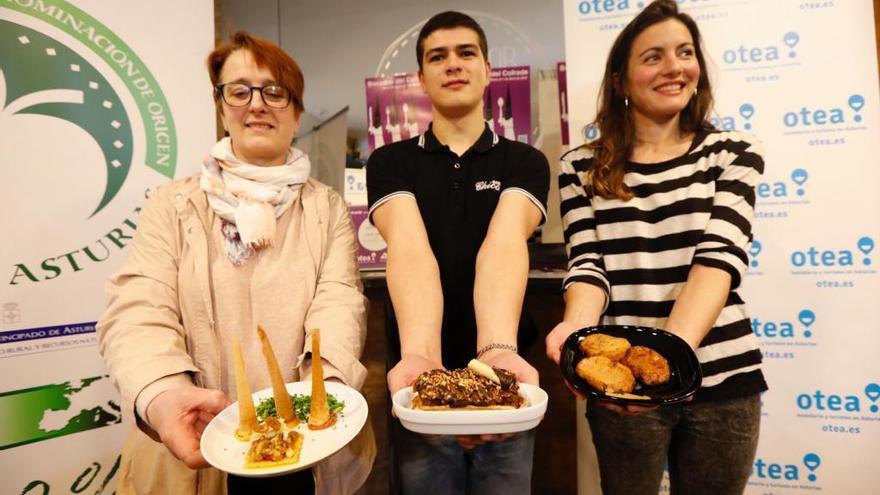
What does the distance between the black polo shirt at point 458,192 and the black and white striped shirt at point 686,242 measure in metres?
0.28

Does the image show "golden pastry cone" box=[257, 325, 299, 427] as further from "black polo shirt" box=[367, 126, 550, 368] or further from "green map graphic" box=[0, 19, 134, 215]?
"green map graphic" box=[0, 19, 134, 215]

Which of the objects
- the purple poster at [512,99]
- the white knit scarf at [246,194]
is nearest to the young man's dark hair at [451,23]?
the white knit scarf at [246,194]

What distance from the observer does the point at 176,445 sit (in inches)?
41.0

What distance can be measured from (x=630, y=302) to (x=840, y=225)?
1337 millimetres

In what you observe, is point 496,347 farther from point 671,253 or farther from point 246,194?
point 246,194

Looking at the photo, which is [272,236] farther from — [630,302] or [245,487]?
[630,302]

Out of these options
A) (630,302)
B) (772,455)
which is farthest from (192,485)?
(772,455)

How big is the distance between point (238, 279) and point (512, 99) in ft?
6.28

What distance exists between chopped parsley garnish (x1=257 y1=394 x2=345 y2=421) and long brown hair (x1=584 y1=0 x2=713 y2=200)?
1.07m

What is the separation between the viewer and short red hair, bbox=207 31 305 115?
1.49 meters

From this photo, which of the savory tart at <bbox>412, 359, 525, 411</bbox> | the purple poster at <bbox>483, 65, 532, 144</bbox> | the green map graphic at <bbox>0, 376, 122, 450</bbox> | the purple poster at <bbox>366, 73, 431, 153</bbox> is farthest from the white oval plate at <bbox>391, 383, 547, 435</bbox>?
the purple poster at <bbox>366, 73, 431, 153</bbox>

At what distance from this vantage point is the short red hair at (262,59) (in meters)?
1.49

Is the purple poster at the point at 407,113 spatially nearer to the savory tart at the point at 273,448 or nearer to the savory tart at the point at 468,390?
the savory tart at the point at 468,390

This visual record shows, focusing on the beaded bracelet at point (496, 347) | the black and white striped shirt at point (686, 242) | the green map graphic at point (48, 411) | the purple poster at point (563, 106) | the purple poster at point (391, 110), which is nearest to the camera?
the beaded bracelet at point (496, 347)
